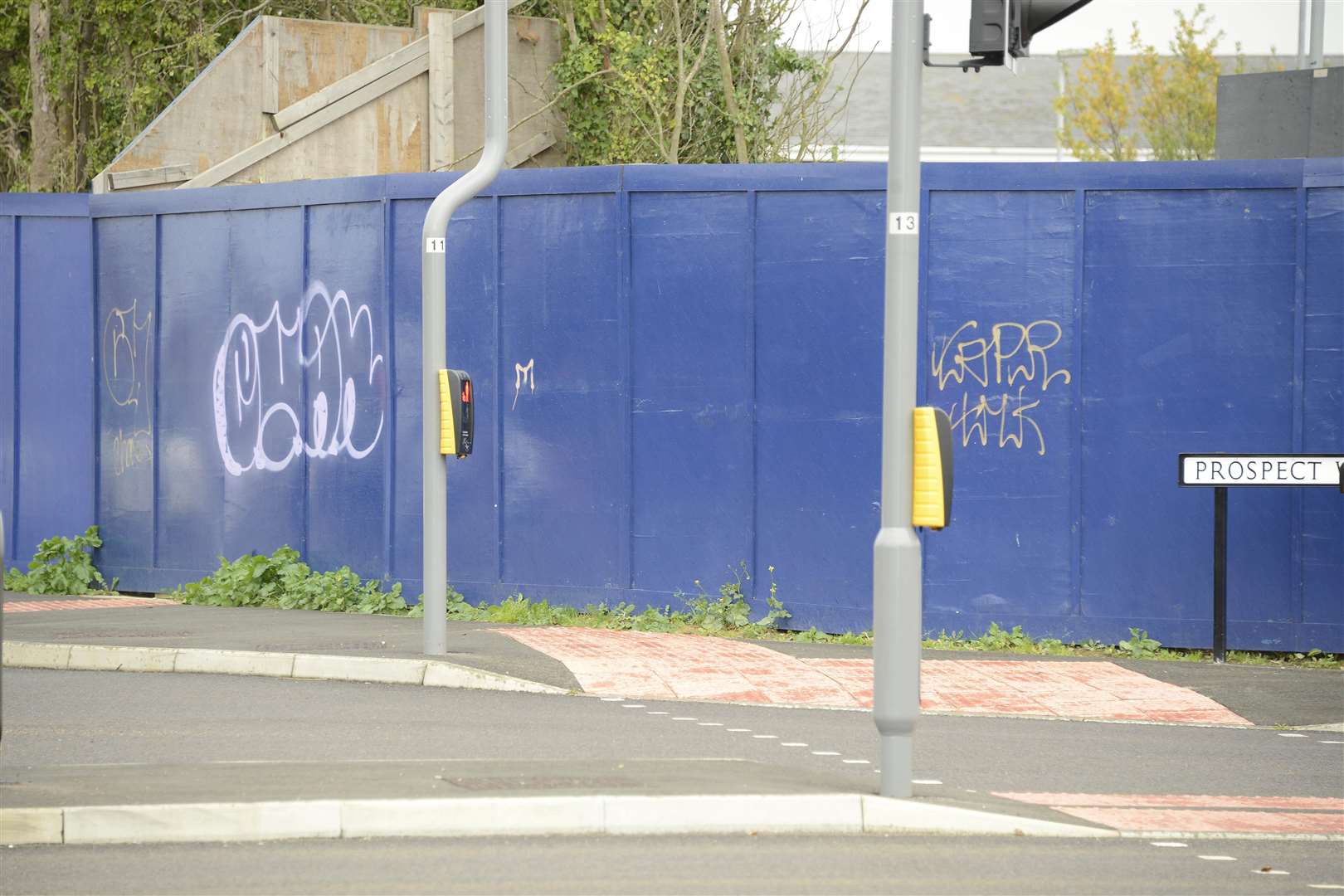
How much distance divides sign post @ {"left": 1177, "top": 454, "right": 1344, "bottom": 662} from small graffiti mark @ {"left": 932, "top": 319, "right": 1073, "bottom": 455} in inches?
47.1

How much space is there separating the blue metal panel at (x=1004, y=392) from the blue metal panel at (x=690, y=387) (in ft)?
4.91

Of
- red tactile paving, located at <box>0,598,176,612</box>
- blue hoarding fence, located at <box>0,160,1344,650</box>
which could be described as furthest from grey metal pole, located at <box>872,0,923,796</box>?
red tactile paving, located at <box>0,598,176,612</box>

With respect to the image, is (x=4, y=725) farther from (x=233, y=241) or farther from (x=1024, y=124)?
(x=1024, y=124)

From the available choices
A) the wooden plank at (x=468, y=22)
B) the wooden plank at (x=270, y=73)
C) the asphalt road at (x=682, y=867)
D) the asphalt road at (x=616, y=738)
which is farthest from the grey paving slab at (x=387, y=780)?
the wooden plank at (x=468, y=22)

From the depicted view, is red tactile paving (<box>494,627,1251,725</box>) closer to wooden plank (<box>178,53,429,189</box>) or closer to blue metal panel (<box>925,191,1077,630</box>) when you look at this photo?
blue metal panel (<box>925,191,1077,630</box>)

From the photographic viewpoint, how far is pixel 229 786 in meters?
7.30

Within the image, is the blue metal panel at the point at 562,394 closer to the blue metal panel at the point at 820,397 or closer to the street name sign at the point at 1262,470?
the blue metal panel at the point at 820,397

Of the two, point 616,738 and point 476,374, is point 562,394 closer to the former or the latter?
point 476,374

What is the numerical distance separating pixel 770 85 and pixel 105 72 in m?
13.0

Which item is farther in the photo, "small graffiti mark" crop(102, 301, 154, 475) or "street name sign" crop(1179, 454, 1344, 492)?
"small graffiti mark" crop(102, 301, 154, 475)

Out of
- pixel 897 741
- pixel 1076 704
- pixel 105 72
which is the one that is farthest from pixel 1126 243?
pixel 105 72

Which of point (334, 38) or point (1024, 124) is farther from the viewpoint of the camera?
point (1024, 124)

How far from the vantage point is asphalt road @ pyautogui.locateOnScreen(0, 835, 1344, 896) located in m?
6.21

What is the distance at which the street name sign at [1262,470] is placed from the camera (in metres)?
11.6
